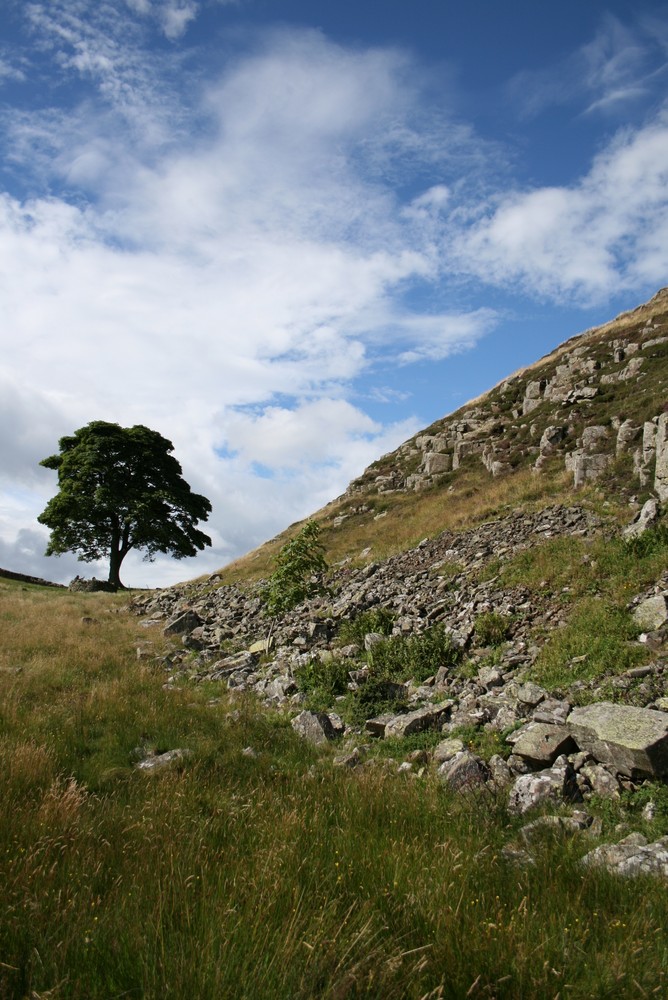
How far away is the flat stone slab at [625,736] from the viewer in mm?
5871

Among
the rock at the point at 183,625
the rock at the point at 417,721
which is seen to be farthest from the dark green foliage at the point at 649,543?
the rock at the point at 183,625

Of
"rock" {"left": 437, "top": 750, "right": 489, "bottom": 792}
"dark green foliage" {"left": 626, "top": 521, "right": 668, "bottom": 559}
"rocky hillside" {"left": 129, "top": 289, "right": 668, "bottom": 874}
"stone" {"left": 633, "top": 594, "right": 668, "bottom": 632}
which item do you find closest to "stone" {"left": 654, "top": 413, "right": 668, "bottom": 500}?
"rocky hillside" {"left": 129, "top": 289, "right": 668, "bottom": 874}

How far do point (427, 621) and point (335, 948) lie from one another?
425 inches

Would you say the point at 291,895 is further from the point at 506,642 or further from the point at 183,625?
the point at 183,625

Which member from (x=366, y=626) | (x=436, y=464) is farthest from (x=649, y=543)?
(x=436, y=464)

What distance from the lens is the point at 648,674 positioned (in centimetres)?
782

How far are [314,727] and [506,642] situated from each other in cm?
433

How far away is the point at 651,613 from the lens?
930 centimetres

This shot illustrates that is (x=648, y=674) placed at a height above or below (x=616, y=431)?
below

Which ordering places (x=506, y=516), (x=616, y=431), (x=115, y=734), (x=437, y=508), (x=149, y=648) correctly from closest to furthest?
(x=115, y=734)
(x=149, y=648)
(x=506, y=516)
(x=616, y=431)
(x=437, y=508)

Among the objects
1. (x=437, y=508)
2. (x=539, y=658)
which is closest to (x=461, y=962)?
(x=539, y=658)

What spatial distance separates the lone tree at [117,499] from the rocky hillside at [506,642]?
14.7 m

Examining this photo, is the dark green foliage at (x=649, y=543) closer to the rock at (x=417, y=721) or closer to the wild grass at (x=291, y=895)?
the rock at (x=417, y=721)

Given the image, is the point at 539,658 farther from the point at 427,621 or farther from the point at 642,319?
the point at 642,319
